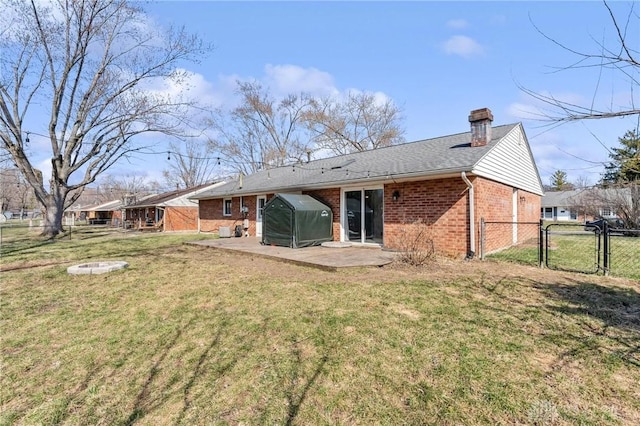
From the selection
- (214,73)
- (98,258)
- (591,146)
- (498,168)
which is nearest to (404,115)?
(214,73)

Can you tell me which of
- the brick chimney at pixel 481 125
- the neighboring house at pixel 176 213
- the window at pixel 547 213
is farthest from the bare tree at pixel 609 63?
the window at pixel 547 213

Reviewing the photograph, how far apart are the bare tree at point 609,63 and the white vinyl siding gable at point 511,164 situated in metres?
5.43

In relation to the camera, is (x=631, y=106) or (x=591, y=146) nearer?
(x=631, y=106)

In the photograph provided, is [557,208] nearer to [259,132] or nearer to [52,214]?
[259,132]

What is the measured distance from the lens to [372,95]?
26891mm

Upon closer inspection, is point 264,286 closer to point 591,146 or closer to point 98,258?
point 591,146

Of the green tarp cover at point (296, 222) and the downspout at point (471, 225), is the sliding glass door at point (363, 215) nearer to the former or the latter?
the green tarp cover at point (296, 222)

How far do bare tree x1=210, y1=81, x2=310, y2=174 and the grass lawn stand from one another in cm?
2479

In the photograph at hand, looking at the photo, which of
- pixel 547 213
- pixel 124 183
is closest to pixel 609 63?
pixel 547 213

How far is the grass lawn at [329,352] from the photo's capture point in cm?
237

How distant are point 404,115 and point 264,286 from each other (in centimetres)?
2547

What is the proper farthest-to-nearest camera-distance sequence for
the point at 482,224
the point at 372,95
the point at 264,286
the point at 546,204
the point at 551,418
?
the point at 546,204, the point at 372,95, the point at 482,224, the point at 264,286, the point at 551,418

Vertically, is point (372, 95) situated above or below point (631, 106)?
above

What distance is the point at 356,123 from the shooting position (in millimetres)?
27688
